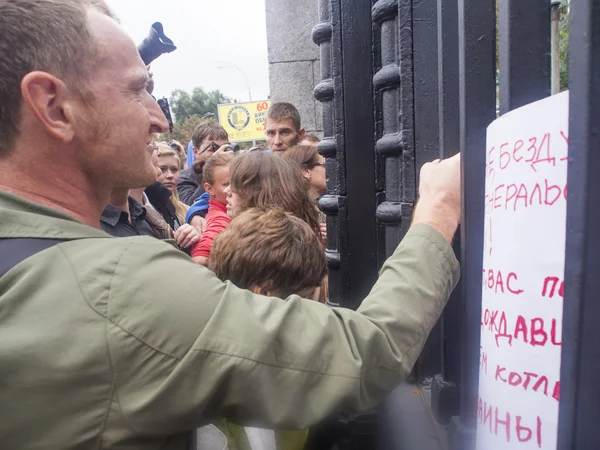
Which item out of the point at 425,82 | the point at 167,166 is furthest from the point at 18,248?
the point at 167,166

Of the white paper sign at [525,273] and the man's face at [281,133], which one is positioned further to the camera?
the man's face at [281,133]

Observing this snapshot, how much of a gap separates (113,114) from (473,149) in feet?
2.43

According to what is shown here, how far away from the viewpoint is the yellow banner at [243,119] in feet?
53.4

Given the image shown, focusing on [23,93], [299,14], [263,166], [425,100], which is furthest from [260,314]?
[299,14]

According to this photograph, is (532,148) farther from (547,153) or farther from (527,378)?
(527,378)

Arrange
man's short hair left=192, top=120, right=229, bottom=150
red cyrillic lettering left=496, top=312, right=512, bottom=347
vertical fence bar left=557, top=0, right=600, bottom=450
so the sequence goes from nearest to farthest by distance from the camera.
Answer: vertical fence bar left=557, top=0, right=600, bottom=450, red cyrillic lettering left=496, top=312, right=512, bottom=347, man's short hair left=192, top=120, right=229, bottom=150

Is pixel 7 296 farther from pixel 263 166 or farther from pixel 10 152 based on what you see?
pixel 263 166

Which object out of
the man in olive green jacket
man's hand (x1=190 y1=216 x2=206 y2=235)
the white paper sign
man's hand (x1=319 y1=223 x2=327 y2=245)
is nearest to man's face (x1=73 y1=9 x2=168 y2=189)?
the man in olive green jacket

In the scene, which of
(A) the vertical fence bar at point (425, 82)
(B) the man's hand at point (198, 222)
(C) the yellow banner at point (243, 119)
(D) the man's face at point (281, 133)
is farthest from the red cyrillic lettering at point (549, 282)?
(C) the yellow banner at point (243, 119)

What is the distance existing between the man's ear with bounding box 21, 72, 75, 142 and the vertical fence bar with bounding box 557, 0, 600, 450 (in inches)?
36.1

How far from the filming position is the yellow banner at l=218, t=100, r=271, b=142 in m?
16.3

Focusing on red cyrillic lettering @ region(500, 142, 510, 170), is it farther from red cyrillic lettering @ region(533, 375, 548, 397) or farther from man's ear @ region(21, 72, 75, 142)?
man's ear @ region(21, 72, 75, 142)

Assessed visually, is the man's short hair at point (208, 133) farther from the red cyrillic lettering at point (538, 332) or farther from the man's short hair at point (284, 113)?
the red cyrillic lettering at point (538, 332)

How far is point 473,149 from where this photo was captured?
1065 millimetres
